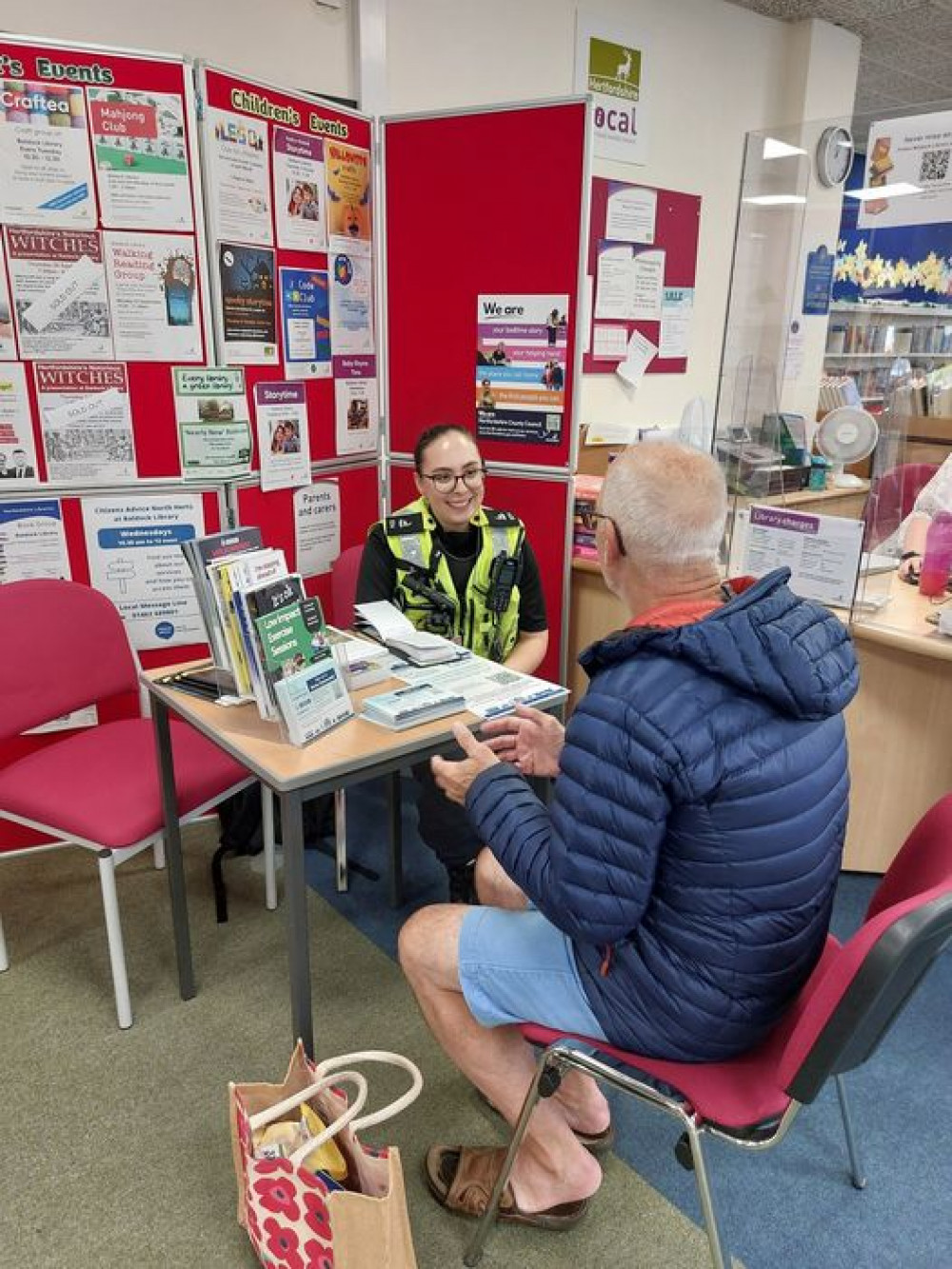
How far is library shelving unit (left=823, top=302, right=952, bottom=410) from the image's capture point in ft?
9.11

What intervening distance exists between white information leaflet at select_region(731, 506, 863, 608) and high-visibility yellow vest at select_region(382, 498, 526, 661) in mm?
669

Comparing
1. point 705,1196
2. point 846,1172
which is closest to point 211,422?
point 705,1196

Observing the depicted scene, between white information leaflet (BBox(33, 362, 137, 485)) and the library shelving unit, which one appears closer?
white information leaflet (BBox(33, 362, 137, 485))

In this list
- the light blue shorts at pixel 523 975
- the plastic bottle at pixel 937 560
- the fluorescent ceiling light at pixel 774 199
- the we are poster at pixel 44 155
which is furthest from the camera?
the fluorescent ceiling light at pixel 774 199

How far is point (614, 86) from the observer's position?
4.02 m

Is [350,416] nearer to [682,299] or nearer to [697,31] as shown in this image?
[682,299]

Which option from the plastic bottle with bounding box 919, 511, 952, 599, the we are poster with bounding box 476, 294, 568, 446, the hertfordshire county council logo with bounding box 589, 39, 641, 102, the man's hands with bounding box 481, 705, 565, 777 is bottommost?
the man's hands with bounding box 481, 705, 565, 777

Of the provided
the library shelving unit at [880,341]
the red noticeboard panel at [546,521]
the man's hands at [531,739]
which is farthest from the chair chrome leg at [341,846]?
the library shelving unit at [880,341]

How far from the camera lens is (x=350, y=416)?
3090 mm

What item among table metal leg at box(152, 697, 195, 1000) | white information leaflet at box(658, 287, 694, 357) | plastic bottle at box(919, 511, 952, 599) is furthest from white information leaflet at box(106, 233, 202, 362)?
white information leaflet at box(658, 287, 694, 357)

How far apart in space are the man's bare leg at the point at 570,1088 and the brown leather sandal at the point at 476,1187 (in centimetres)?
14

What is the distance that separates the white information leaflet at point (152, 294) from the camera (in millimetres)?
2434

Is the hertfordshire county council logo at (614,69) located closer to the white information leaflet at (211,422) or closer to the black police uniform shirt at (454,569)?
the white information leaflet at (211,422)

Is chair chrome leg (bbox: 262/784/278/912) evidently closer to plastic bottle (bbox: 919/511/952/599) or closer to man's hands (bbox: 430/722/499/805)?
man's hands (bbox: 430/722/499/805)
